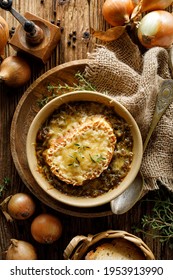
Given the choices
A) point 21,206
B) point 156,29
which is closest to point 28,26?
point 156,29

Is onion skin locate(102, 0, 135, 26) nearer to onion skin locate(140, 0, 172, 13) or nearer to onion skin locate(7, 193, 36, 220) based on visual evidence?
onion skin locate(140, 0, 172, 13)

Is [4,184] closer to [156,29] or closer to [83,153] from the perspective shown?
[83,153]

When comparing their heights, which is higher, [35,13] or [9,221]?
→ [35,13]

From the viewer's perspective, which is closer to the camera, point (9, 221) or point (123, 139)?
point (123, 139)

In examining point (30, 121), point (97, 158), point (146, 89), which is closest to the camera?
point (97, 158)

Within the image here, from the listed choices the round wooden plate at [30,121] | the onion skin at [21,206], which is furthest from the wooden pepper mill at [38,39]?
the onion skin at [21,206]

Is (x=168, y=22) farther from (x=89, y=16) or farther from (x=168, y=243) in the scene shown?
(x=168, y=243)
